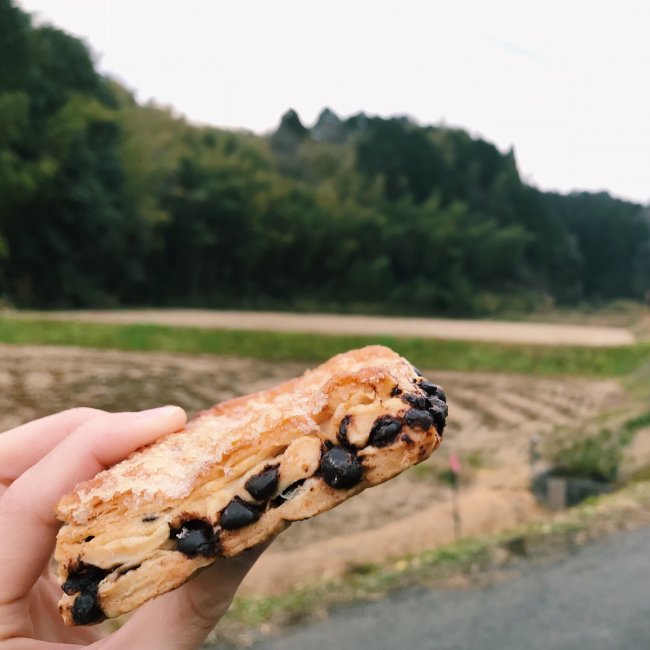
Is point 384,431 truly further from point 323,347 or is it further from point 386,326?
point 386,326

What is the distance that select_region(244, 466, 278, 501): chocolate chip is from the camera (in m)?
1.12

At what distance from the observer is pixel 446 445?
9445 mm

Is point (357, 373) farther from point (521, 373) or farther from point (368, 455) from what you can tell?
point (521, 373)

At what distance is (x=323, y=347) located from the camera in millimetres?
14883

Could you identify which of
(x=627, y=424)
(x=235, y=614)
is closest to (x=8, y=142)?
(x=627, y=424)

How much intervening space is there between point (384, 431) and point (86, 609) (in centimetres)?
55

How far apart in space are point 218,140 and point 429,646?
2798 cm

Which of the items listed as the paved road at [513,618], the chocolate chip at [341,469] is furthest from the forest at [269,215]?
the chocolate chip at [341,469]

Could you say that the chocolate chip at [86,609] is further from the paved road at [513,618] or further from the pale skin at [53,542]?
the paved road at [513,618]

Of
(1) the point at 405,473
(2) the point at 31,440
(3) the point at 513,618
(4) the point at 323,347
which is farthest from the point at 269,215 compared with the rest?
(2) the point at 31,440

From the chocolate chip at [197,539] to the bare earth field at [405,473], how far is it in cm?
382

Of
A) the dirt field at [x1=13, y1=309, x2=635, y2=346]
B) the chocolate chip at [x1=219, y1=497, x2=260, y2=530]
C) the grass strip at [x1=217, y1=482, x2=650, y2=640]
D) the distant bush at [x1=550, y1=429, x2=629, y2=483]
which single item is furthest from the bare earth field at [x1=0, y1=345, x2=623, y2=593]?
the chocolate chip at [x1=219, y1=497, x2=260, y2=530]

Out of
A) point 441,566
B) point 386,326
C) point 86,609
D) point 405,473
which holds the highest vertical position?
point 86,609

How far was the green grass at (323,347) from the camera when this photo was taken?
47.1ft
